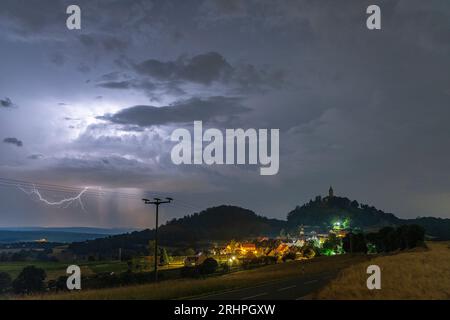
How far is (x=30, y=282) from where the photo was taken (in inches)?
3752

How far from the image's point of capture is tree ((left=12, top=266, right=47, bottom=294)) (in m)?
95.1

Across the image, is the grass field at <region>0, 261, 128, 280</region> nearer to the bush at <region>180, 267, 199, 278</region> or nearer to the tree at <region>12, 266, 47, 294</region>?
the tree at <region>12, 266, 47, 294</region>

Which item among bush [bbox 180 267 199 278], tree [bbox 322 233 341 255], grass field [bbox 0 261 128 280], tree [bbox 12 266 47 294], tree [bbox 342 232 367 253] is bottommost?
grass field [bbox 0 261 128 280]

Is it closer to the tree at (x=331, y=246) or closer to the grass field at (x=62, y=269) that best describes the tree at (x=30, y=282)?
the grass field at (x=62, y=269)

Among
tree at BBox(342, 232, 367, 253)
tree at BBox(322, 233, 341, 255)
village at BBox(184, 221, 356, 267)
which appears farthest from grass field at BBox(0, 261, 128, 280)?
tree at BBox(342, 232, 367, 253)

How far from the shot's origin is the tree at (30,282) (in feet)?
312

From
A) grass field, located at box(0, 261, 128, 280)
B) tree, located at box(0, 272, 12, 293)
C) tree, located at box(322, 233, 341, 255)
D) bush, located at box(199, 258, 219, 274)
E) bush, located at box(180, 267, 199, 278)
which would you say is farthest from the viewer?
tree, located at box(322, 233, 341, 255)

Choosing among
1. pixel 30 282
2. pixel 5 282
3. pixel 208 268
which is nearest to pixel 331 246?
pixel 208 268

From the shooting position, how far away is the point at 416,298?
20.1 m
